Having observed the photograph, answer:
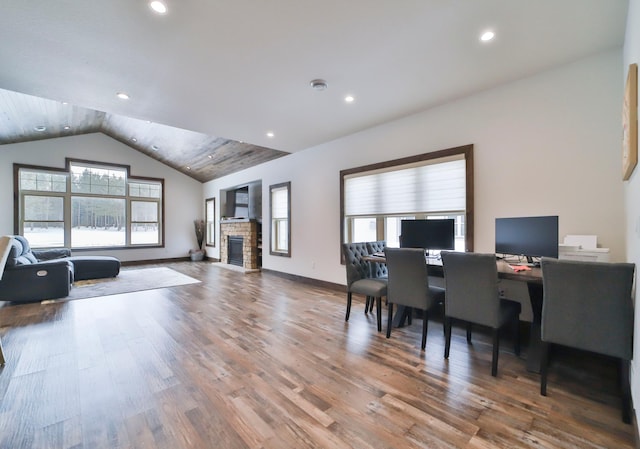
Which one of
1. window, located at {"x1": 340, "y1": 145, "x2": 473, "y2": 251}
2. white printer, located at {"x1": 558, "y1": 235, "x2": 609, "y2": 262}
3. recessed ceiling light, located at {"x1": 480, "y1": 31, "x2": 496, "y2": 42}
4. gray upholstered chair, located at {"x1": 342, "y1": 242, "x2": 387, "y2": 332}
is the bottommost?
gray upholstered chair, located at {"x1": 342, "y1": 242, "x2": 387, "y2": 332}

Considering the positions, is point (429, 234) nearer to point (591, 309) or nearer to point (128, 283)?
point (591, 309)

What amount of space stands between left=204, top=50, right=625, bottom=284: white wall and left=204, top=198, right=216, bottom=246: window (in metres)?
7.09

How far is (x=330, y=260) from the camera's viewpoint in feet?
17.6

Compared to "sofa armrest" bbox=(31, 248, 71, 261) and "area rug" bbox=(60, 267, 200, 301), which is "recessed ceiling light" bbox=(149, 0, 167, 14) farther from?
"sofa armrest" bbox=(31, 248, 71, 261)

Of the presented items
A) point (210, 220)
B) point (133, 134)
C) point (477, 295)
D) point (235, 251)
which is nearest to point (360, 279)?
point (477, 295)

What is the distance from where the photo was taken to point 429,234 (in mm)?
3482

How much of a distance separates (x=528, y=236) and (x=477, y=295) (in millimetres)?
818

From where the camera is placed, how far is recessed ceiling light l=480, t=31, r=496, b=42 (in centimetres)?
235

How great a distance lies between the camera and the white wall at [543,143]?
261 cm

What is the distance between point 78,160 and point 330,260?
794cm

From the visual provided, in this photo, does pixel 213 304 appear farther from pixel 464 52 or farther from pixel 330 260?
pixel 464 52

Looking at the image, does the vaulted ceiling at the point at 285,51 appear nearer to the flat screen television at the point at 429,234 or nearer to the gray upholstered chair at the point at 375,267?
the flat screen television at the point at 429,234

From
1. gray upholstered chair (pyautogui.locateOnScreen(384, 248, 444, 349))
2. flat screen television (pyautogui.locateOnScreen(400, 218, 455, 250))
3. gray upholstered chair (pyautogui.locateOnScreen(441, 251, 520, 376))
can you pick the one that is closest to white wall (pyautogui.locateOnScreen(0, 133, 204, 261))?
flat screen television (pyautogui.locateOnScreen(400, 218, 455, 250))

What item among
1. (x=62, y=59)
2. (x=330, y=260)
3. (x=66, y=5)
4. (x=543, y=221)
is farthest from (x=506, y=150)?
(x=62, y=59)
